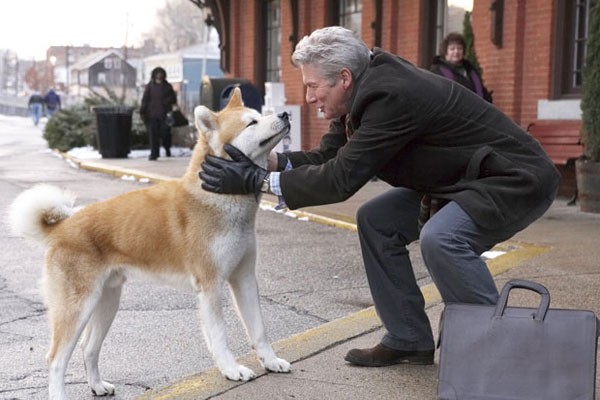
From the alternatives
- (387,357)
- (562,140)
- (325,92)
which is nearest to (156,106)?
(562,140)

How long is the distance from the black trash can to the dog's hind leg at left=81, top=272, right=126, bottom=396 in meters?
14.8

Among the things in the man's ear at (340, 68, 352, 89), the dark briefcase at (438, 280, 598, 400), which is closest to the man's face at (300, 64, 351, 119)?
the man's ear at (340, 68, 352, 89)

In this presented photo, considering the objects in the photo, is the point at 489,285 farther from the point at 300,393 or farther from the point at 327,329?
the point at 327,329

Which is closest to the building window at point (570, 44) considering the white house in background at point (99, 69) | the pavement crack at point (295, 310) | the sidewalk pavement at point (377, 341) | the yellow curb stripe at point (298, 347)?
the sidewalk pavement at point (377, 341)

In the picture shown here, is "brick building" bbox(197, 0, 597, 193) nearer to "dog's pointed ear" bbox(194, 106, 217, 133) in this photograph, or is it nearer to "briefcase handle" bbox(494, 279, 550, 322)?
"dog's pointed ear" bbox(194, 106, 217, 133)

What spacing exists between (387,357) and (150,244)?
1.33m

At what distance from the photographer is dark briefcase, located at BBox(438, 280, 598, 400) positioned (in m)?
3.16

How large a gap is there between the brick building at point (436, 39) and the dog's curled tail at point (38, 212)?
784cm

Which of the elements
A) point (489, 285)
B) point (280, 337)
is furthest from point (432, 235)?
point (280, 337)

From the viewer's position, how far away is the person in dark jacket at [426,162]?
358cm

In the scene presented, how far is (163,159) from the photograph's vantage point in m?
18.1

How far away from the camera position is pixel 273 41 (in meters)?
18.3

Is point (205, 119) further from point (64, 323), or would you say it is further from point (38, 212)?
point (64, 323)

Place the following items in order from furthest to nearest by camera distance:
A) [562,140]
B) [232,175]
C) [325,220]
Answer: [562,140] < [325,220] < [232,175]
